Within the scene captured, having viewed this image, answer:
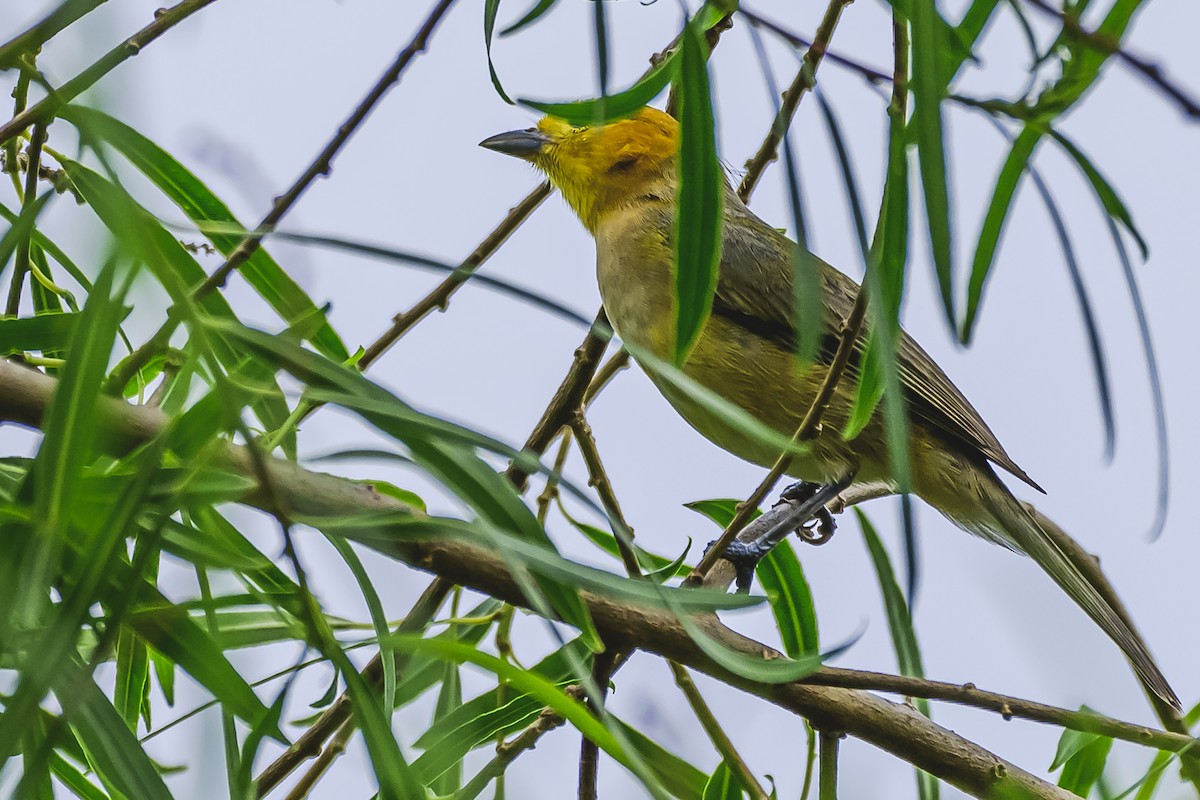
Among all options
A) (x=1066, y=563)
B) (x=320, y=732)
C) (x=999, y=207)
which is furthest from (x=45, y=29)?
(x=1066, y=563)

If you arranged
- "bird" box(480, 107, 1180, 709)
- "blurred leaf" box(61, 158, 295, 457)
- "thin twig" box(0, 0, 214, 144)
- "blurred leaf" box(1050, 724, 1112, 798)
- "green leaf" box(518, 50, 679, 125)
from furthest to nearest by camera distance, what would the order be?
"bird" box(480, 107, 1180, 709) → "blurred leaf" box(1050, 724, 1112, 798) → "green leaf" box(518, 50, 679, 125) → "thin twig" box(0, 0, 214, 144) → "blurred leaf" box(61, 158, 295, 457)

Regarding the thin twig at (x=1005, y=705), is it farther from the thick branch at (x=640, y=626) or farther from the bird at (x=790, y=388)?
the bird at (x=790, y=388)

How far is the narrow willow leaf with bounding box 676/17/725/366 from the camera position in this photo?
1.45 m

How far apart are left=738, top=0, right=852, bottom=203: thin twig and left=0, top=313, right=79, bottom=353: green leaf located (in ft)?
3.11

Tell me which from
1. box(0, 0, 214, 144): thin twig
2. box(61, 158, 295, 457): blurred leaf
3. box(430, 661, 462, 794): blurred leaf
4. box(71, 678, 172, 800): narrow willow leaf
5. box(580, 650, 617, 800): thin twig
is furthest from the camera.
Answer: box(430, 661, 462, 794): blurred leaf

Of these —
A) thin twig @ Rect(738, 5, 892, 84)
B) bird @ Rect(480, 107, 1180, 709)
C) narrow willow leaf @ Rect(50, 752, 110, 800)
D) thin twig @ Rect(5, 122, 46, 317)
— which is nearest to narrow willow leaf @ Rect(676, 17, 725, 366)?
thin twig @ Rect(738, 5, 892, 84)

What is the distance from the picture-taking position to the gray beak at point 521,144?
4711 millimetres

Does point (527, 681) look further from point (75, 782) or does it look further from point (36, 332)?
point (75, 782)

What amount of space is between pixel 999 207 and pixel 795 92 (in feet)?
2.26

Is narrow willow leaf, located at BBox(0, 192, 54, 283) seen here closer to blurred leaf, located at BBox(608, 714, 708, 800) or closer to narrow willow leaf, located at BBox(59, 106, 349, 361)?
narrow willow leaf, located at BBox(59, 106, 349, 361)

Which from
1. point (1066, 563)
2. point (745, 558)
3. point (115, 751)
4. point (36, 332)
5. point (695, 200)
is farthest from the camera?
point (1066, 563)

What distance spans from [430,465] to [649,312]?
107 inches

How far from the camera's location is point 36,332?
1.68 m

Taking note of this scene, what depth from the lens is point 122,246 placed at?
40.5 inches
